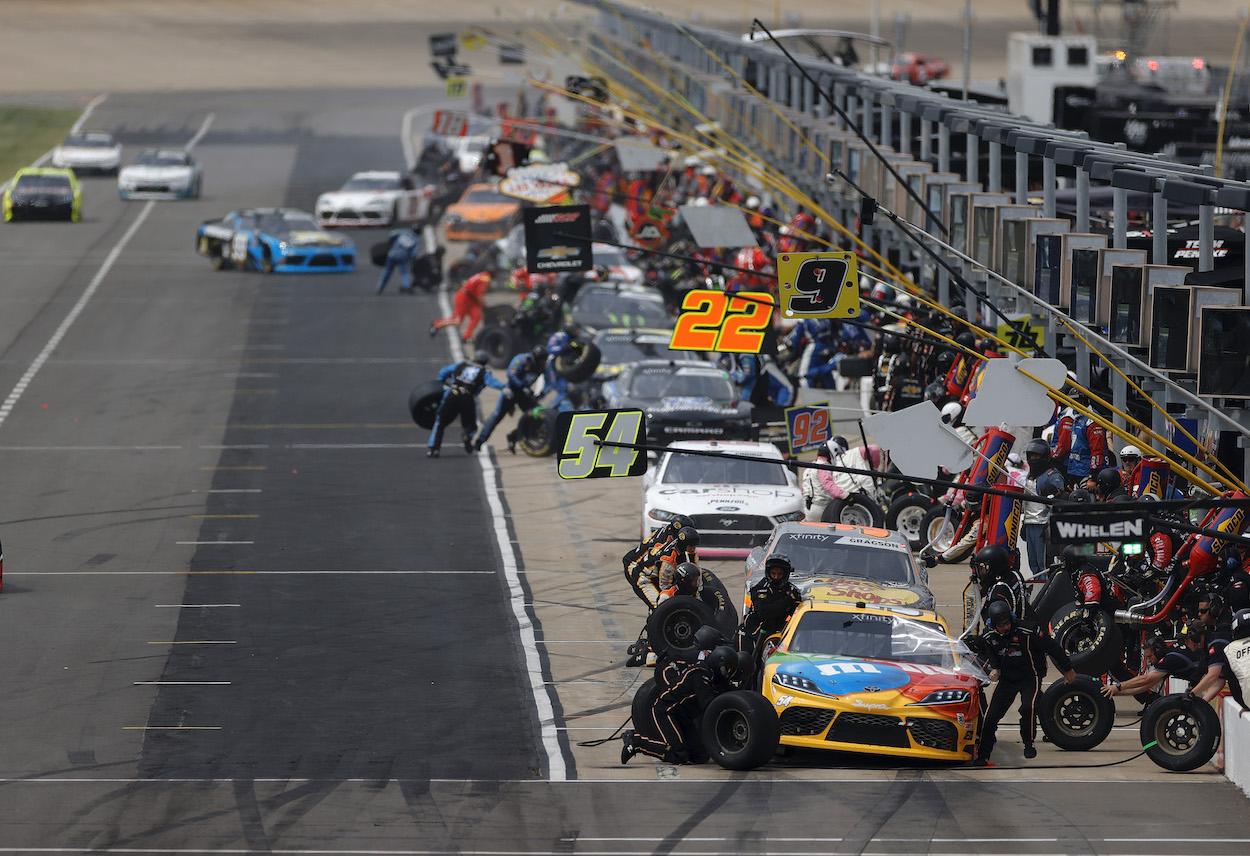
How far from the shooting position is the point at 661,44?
2062 inches

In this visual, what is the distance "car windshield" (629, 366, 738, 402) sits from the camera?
25656 millimetres

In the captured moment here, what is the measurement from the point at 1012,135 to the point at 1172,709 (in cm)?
876

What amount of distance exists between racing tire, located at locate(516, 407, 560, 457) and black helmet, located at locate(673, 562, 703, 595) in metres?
10.4

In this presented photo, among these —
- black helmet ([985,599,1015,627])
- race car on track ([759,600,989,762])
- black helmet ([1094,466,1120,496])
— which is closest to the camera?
race car on track ([759,600,989,762])

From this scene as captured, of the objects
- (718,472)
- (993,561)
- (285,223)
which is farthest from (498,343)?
(993,561)

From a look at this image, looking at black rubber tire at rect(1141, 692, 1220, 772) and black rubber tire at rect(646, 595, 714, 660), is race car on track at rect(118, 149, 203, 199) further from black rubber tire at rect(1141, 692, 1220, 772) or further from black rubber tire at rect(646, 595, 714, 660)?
black rubber tire at rect(1141, 692, 1220, 772)

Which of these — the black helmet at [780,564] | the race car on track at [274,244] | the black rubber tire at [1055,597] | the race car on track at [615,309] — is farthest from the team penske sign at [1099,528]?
the race car on track at [274,244]

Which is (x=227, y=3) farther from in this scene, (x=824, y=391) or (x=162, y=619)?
(x=162, y=619)

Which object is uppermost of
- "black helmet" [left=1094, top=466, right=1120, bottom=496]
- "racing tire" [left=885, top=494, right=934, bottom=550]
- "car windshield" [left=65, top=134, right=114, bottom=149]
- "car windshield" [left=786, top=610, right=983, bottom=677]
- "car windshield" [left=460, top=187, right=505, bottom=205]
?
"car windshield" [left=65, top=134, right=114, bottom=149]

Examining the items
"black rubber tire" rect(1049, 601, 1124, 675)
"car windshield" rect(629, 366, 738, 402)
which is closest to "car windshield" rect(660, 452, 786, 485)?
"car windshield" rect(629, 366, 738, 402)

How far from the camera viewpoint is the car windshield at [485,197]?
4547 cm

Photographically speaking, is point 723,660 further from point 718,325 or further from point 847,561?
point 718,325

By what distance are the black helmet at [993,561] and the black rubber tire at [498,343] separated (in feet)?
59.2

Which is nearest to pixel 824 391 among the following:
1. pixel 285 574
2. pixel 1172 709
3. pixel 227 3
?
pixel 285 574
